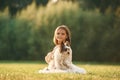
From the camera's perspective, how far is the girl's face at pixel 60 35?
365 inches

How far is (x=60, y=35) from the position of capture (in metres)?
9.30

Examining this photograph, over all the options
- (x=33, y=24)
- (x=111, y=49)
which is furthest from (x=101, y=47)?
(x=33, y=24)

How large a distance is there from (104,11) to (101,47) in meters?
2.40

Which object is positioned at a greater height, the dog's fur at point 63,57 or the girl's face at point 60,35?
the girl's face at point 60,35

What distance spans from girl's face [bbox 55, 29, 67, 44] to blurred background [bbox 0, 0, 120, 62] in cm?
1199

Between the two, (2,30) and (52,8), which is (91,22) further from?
(2,30)

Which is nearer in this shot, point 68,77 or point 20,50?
point 68,77

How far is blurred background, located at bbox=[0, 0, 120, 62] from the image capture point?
21500 mm

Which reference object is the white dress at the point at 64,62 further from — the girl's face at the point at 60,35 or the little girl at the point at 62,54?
the girl's face at the point at 60,35

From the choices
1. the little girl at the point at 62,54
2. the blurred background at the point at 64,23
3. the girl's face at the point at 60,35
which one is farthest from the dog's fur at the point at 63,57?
the blurred background at the point at 64,23

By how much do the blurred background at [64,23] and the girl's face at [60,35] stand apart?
11988 millimetres

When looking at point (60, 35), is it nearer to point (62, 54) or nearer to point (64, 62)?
point (62, 54)

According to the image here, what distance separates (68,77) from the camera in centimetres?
800

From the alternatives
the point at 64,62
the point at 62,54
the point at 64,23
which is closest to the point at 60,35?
the point at 62,54
